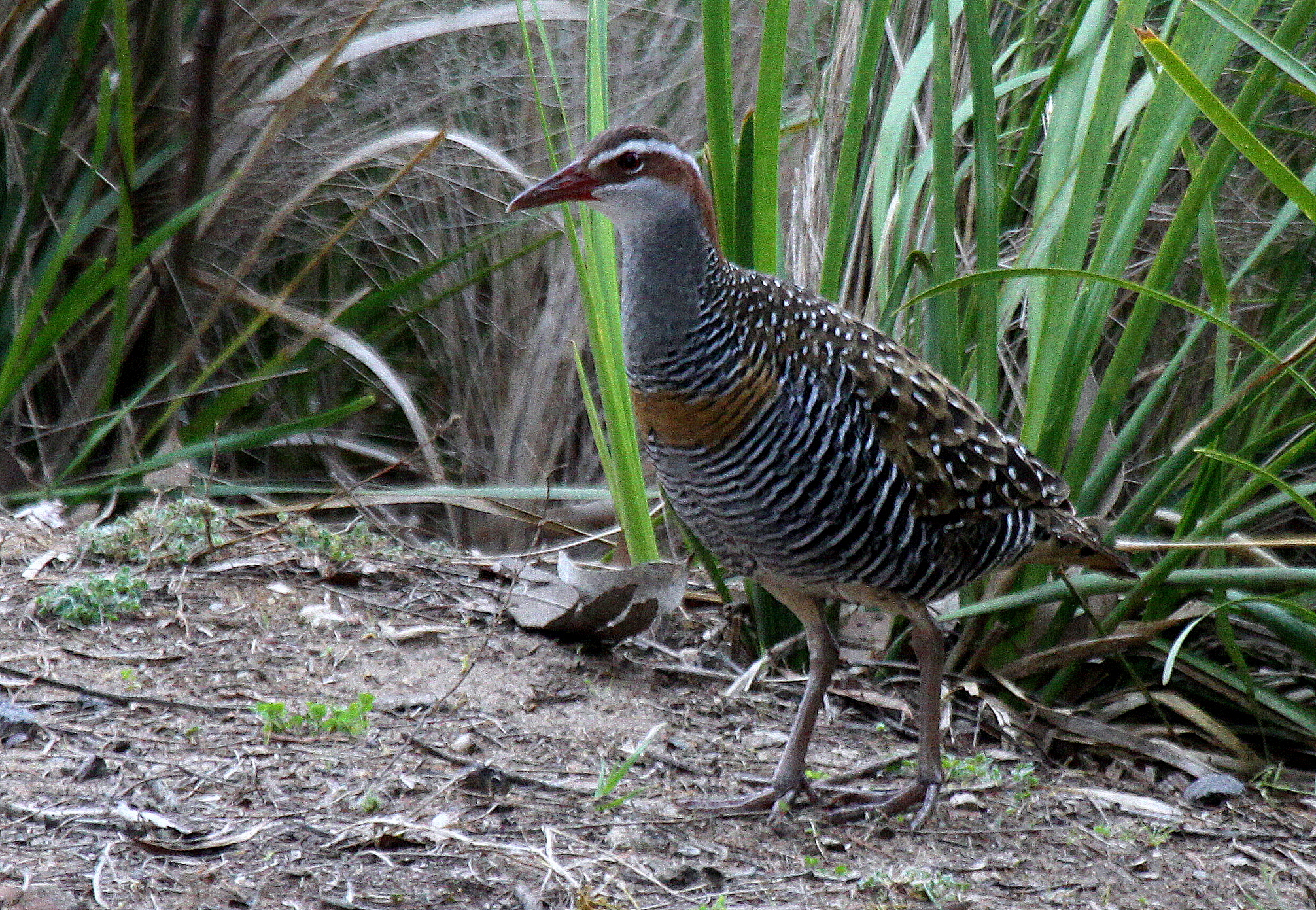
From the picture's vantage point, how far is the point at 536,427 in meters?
5.00

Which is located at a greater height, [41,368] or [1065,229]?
[1065,229]

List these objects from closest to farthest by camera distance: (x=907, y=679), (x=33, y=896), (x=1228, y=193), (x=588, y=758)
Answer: (x=33, y=896) < (x=588, y=758) < (x=907, y=679) < (x=1228, y=193)

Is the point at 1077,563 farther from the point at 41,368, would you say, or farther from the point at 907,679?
the point at 41,368

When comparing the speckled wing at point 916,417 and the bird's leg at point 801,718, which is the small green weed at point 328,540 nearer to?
the bird's leg at point 801,718

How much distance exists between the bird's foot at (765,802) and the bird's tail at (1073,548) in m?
0.74

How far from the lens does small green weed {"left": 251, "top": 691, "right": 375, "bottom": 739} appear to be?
9.71 feet

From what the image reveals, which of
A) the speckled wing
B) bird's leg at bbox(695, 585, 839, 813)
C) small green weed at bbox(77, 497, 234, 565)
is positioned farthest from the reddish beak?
small green weed at bbox(77, 497, 234, 565)

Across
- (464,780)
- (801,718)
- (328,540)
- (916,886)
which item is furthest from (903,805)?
(328,540)

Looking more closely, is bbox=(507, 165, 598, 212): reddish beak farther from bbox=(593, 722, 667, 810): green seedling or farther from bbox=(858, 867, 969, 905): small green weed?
bbox=(858, 867, 969, 905): small green weed

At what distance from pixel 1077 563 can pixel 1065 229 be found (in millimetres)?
802

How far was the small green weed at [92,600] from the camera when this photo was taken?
3398 mm

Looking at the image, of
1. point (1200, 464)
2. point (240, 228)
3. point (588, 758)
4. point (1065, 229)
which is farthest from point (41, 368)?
point (1200, 464)

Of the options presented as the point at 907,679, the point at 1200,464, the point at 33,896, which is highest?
the point at 1200,464

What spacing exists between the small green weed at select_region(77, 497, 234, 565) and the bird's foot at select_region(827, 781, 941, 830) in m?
1.81
